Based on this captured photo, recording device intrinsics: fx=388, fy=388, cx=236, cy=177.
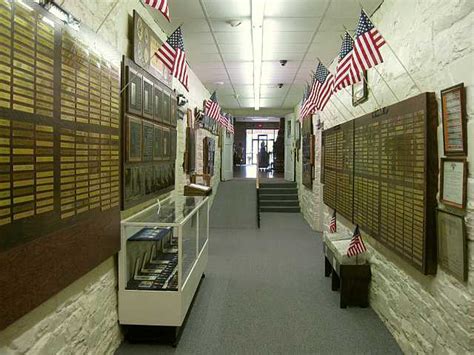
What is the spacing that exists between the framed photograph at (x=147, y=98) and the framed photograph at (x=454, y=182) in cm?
248

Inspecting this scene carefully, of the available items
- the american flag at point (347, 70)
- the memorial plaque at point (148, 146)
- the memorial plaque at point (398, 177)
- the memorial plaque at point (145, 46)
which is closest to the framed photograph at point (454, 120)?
the memorial plaque at point (398, 177)

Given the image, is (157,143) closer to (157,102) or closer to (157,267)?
(157,102)

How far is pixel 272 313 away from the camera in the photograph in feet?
12.5

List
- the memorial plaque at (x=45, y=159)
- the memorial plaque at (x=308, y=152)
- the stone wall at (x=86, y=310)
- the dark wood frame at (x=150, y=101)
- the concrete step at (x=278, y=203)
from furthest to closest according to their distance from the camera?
the concrete step at (x=278, y=203), the memorial plaque at (x=308, y=152), the dark wood frame at (x=150, y=101), the stone wall at (x=86, y=310), the memorial plaque at (x=45, y=159)

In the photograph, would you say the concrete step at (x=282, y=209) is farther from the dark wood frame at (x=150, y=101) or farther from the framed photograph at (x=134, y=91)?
the framed photograph at (x=134, y=91)

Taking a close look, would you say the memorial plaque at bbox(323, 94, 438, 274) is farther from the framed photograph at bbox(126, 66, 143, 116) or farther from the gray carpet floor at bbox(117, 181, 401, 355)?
the framed photograph at bbox(126, 66, 143, 116)

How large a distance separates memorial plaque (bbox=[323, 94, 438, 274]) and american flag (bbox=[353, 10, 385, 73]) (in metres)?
0.41

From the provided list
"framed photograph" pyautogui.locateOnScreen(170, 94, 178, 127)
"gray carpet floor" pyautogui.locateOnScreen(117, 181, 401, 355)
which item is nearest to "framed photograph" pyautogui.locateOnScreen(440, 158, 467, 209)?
"gray carpet floor" pyautogui.locateOnScreen(117, 181, 401, 355)

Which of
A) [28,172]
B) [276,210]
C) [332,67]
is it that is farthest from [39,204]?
[276,210]

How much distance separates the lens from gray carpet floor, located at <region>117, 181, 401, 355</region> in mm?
3119

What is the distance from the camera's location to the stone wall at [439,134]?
2141mm

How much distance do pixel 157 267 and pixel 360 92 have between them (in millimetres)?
2860

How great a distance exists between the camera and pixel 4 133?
5.19ft

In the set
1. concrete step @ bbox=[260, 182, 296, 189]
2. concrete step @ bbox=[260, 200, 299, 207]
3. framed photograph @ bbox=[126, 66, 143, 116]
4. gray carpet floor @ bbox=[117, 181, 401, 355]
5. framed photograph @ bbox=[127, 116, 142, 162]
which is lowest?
gray carpet floor @ bbox=[117, 181, 401, 355]
